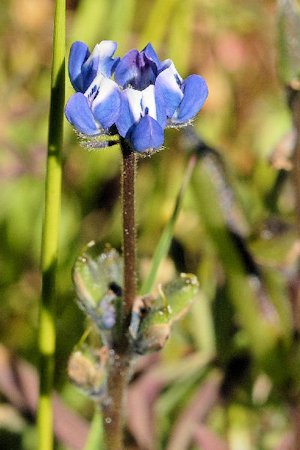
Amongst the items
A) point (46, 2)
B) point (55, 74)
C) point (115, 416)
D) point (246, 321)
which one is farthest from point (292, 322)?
point (46, 2)

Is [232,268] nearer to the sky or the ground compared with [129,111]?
nearer to the ground

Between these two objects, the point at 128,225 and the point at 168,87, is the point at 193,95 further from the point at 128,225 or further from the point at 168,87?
the point at 128,225

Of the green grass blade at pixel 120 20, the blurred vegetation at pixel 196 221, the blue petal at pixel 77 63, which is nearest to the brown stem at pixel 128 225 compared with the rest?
the blue petal at pixel 77 63

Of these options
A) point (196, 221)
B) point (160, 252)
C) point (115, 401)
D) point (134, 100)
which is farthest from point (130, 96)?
point (196, 221)

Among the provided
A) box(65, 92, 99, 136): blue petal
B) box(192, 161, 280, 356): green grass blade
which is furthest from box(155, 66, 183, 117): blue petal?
box(192, 161, 280, 356): green grass blade

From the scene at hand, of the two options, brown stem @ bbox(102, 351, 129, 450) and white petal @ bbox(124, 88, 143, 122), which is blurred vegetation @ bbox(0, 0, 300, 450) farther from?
white petal @ bbox(124, 88, 143, 122)

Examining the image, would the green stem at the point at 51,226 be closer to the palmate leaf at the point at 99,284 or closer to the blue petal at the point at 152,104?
the palmate leaf at the point at 99,284

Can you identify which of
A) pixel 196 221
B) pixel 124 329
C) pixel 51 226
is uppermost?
pixel 51 226

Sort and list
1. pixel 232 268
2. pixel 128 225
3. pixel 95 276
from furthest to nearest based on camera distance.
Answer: pixel 232 268 → pixel 95 276 → pixel 128 225
